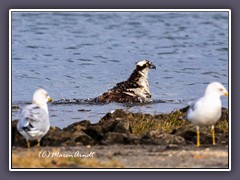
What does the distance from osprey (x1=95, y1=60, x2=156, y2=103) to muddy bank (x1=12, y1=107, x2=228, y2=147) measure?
415cm

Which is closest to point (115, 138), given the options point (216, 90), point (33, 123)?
point (33, 123)

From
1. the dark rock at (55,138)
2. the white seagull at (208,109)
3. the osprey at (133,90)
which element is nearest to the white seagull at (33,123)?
the dark rock at (55,138)

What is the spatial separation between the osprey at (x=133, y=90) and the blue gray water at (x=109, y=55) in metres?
0.29

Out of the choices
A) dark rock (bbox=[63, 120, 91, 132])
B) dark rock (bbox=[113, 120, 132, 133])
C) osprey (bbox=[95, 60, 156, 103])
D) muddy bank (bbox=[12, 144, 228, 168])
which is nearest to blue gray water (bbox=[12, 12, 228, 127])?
osprey (bbox=[95, 60, 156, 103])

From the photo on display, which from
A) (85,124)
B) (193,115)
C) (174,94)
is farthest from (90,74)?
(193,115)

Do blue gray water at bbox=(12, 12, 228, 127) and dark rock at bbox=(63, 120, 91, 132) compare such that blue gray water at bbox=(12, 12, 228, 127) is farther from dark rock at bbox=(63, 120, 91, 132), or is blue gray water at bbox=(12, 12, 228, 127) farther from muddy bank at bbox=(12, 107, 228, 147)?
muddy bank at bbox=(12, 107, 228, 147)

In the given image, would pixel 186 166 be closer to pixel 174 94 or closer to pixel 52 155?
pixel 52 155

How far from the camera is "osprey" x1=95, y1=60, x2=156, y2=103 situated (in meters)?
20.1

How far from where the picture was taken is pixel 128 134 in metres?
14.5

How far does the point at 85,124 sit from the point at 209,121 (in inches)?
106

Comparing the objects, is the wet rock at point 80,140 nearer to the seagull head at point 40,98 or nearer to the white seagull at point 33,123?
the white seagull at point 33,123

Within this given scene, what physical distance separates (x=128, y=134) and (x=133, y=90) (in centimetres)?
616

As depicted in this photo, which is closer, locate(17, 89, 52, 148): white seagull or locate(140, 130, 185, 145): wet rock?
locate(17, 89, 52, 148): white seagull

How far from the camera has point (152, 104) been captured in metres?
19.9
